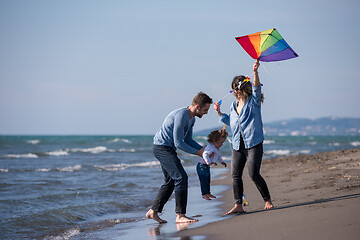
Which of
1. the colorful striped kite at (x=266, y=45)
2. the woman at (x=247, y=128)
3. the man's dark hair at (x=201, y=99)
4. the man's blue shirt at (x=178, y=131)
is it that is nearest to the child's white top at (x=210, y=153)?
the man's blue shirt at (x=178, y=131)

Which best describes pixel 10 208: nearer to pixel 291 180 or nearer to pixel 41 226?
pixel 41 226

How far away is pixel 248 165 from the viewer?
5.14 metres

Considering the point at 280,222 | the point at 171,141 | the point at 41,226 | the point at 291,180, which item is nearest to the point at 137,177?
the point at 291,180

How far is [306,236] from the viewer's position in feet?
12.1

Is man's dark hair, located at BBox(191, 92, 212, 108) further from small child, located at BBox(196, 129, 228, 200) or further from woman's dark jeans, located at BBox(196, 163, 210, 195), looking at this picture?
woman's dark jeans, located at BBox(196, 163, 210, 195)

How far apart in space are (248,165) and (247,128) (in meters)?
0.45

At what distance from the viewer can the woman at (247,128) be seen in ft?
16.7

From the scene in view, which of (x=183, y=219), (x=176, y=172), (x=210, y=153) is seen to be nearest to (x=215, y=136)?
(x=210, y=153)

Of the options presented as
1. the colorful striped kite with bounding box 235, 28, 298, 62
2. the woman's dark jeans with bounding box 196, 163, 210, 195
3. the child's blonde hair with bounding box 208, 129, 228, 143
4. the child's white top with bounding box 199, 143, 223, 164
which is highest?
the colorful striped kite with bounding box 235, 28, 298, 62

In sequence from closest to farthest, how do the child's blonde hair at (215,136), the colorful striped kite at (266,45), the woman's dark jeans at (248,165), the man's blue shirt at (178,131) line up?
1. the man's blue shirt at (178,131)
2. the woman's dark jeans at (248,165)
3. the child's blonde hair at (215,136)
4. the colorful striped kite at (266,45)

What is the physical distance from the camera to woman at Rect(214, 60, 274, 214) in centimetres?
508

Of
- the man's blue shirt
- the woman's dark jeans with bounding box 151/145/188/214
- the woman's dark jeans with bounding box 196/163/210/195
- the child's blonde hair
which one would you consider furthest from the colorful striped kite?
the woman's dark jeans with bounding box 151/145/188/214

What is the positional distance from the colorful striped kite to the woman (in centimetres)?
24

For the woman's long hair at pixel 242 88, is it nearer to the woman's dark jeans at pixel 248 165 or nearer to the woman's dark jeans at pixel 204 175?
the woman's dark jeans at pixel 248 165
